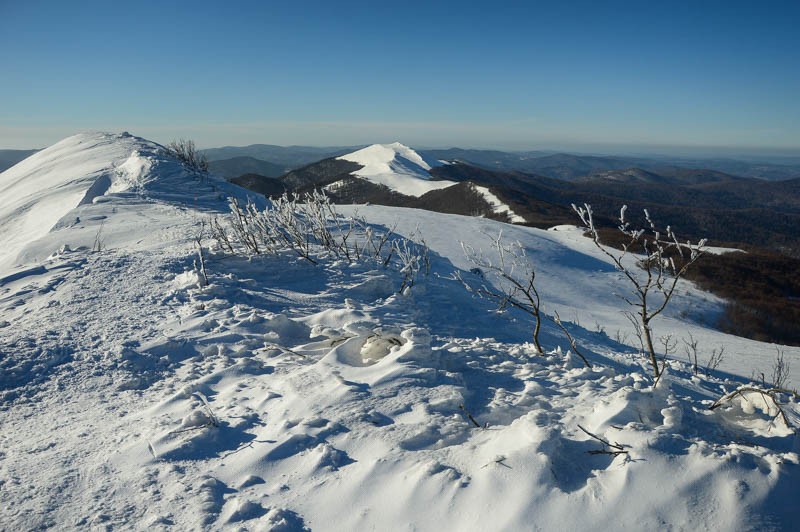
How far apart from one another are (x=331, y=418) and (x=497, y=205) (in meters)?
54.3

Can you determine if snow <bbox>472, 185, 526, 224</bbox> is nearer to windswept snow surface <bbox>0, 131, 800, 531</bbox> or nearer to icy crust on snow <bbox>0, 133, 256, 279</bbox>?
icy crust on snow <bbox>0, 133, 256, 279</bbox>

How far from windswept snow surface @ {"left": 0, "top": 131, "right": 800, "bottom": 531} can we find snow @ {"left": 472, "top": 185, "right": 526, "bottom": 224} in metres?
44.2

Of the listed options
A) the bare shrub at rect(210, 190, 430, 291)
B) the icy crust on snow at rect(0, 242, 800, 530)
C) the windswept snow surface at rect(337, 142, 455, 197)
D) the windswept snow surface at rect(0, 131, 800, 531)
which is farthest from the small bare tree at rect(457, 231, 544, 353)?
the windswept snow surface at rect(337, 142, 455, 197)

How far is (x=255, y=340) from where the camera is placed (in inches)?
175

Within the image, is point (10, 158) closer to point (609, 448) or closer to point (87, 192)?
point (87, 192)

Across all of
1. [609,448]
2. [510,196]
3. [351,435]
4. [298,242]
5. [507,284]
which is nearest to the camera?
[609,448]

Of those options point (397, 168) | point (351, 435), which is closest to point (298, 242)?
point (351, 435)

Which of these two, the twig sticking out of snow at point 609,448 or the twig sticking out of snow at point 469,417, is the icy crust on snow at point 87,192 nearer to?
the twig sticking out of snow at point 469,417

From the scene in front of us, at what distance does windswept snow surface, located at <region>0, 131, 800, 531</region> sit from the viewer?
7.48 ft

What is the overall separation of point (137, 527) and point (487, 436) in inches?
78.7

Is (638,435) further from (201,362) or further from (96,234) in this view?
(96,234)

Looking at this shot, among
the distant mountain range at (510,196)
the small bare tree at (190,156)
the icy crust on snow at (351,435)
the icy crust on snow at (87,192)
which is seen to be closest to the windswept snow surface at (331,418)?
the icy crust on snow at (351,435)

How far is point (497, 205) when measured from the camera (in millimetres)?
55250

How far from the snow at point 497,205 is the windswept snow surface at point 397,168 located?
68.0ft
